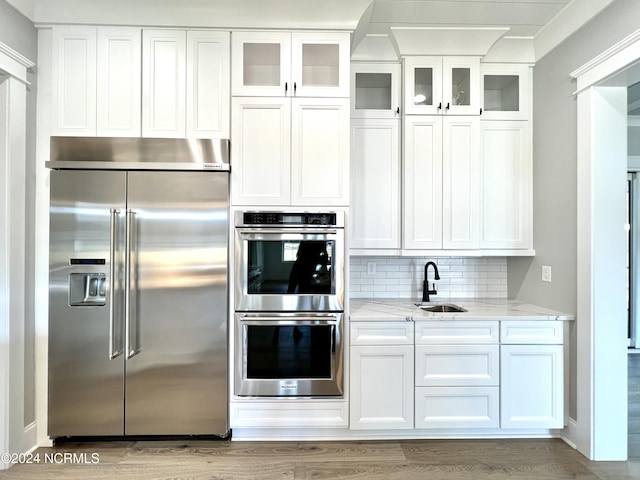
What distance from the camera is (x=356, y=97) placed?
9.62 ft

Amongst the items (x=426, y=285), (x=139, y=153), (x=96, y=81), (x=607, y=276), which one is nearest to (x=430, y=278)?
(x=426, y=285)

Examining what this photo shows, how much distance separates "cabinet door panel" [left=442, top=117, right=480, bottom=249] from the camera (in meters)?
2.79

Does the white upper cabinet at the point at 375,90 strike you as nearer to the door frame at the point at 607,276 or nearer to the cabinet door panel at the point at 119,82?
the door frame at the point at 607,276

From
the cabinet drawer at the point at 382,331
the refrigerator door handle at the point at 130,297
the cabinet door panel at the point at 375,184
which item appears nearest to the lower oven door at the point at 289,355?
the cabinet drawer at the point at 382,331

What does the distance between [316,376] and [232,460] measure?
712 millimetres

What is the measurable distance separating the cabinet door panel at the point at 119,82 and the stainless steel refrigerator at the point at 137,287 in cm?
11

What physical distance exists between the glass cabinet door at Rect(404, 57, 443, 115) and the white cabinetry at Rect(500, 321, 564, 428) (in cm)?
167

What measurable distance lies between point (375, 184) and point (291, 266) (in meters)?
0.98

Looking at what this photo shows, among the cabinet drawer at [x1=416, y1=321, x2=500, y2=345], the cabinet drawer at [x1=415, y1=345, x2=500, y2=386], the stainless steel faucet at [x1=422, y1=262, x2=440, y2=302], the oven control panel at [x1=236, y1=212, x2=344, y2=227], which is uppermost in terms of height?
the oven control panel at [x1=236, y1=212, x2=344, y2=227]

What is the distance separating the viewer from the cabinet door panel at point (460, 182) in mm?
2787

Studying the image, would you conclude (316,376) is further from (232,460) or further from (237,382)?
(232,460)

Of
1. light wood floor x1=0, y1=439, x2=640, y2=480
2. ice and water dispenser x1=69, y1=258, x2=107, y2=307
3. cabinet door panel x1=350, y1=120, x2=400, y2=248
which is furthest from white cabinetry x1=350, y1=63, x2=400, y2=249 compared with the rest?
ice and water dispenser x1=69, y1=258, x2=107, y2=307

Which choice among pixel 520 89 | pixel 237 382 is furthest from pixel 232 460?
pixel 520 89

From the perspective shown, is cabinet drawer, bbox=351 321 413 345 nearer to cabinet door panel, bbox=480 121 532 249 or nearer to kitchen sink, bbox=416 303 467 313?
kitchen sink, bbox=416 303 467 313
